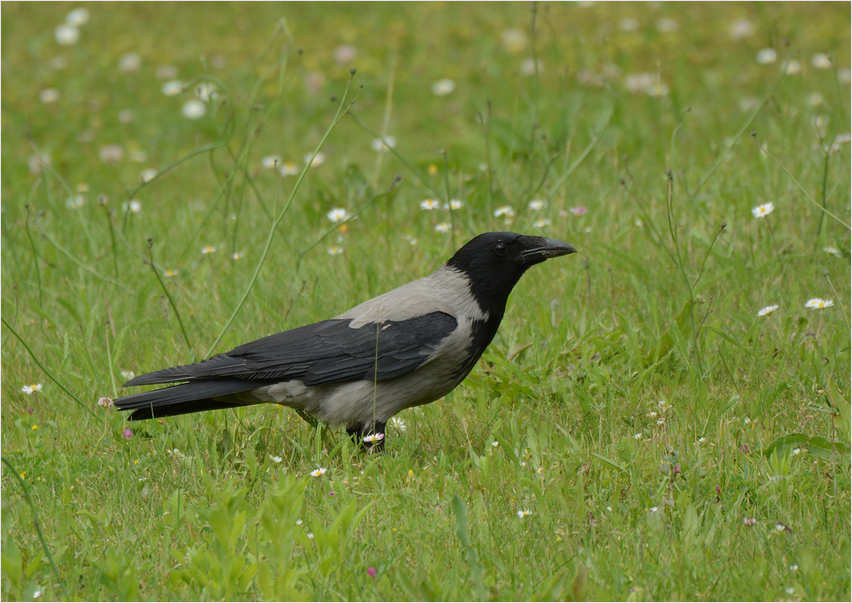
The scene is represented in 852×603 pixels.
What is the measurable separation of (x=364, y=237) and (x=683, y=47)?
17.9 feet

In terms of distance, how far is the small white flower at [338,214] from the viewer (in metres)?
6.13

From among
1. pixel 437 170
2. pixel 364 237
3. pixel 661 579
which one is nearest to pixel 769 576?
pixel 661 579

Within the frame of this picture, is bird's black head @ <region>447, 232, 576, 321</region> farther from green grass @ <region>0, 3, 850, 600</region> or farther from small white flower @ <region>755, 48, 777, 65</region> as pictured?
small white flower @ <region>755, 48, 777, 65</region>

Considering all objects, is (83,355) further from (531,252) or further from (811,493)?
(811,493)

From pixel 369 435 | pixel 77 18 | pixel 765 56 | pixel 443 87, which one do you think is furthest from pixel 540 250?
pixel 77 18

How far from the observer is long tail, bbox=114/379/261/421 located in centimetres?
397

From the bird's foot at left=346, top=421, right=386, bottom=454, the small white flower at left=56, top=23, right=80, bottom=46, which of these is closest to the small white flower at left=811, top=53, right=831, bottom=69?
the bird's foot at left=346, top=421, right=386, bottom=454

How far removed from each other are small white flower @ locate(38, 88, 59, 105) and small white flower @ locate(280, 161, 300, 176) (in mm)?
2972

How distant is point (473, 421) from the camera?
432cm

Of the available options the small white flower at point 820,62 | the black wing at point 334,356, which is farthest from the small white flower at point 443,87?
the black wing at point 334,356

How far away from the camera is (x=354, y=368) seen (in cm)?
414

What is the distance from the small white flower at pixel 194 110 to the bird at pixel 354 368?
554 cm

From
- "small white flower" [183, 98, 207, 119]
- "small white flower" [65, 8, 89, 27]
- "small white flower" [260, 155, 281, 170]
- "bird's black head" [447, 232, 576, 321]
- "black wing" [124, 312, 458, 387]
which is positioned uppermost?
"small white flower" [65, 8, 89, 27]

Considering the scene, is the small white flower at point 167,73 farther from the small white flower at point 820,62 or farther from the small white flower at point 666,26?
the small white flower at point 820,62
